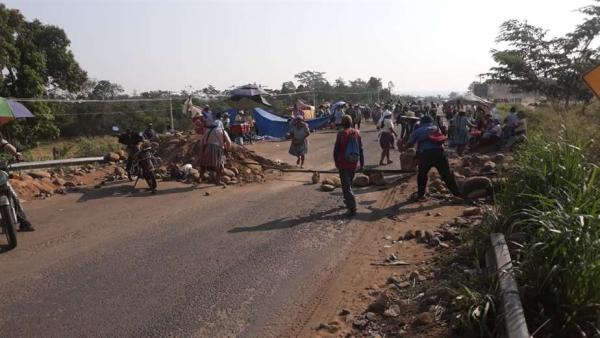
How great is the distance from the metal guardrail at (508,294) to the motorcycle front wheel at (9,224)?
5973 millimetres

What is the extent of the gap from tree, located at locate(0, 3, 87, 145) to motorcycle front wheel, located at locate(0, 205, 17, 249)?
902 inches

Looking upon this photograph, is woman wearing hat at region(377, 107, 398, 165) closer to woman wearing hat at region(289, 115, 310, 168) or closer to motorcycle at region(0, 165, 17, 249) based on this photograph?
woman wearing hat at region(289, 115, 310, 168)

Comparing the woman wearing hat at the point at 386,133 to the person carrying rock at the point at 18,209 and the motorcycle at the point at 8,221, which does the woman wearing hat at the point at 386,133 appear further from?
the motorcycle at the point at 8,221

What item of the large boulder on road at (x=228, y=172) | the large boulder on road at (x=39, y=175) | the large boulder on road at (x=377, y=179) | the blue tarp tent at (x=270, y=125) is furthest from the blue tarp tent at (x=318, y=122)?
the large boulder on road at (x=39, y=175)

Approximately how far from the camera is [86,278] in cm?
570

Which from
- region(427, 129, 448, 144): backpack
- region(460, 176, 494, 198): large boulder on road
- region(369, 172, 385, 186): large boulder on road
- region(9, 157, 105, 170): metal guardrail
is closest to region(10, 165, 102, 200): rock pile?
region(9, 157, 105, 170): metal guardrail

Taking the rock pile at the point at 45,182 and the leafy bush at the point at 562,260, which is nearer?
the leafy bush at the point at 562,260

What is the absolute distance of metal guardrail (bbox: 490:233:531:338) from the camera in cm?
323

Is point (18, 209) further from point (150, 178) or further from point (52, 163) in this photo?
point (52, 163)

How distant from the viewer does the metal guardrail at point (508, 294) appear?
3.23 m

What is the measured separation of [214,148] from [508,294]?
29.6 feet

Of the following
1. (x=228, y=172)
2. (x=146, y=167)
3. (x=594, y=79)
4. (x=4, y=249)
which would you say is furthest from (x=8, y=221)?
(x=594, y=79)

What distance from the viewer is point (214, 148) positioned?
11836 mm

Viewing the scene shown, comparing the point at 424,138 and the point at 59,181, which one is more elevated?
the point at 424,138
